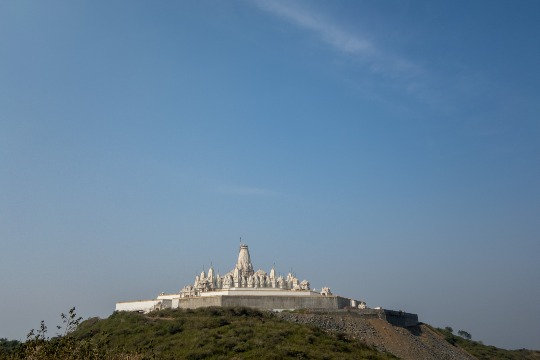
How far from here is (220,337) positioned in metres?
30.8

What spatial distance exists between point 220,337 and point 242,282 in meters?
17.7

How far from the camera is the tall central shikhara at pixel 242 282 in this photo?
47.6m

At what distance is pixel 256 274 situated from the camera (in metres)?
49.3

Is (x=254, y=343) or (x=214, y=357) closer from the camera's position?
(x=214, y=357)

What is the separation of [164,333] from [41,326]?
1972 centimetres

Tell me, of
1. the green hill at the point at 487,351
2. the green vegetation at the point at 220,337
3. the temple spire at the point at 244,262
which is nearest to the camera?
the green vegetation at the point at 220,337

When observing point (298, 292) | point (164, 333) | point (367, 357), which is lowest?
point (367, 357)

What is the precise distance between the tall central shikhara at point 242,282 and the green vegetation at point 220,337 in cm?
842

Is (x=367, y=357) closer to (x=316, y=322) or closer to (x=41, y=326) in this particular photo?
(x=316, y=322)

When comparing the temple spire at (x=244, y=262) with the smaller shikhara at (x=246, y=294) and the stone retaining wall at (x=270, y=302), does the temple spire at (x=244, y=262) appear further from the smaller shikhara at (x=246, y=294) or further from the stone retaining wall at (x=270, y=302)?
the stone retaining wall at (x=270, y=302)

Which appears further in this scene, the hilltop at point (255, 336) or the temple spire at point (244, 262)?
the temple spire at point (244, 262)

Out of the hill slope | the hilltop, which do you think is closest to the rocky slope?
the hilltop

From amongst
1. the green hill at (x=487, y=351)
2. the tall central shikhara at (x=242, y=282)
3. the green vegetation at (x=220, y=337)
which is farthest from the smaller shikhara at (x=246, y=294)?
the green hill at (x=487, y=351)

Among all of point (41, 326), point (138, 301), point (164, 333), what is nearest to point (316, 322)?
point (164, 333)
